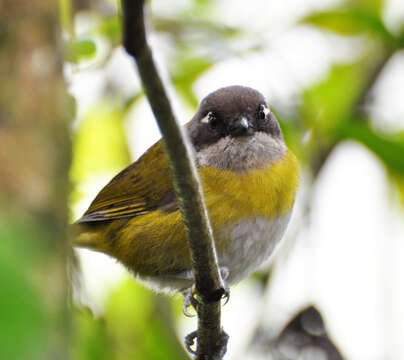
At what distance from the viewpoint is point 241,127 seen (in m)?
4.02

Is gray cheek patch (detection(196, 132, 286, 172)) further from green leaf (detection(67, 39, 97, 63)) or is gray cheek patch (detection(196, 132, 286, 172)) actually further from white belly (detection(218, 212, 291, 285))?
green leaf (detection(67, 39, 97, 63))

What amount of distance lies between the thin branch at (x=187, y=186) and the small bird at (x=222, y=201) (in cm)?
93

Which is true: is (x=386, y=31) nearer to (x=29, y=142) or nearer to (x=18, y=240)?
(x=29, y=142)

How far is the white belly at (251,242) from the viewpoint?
3.87 meters

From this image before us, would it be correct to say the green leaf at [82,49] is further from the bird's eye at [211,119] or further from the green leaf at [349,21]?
the green leaf at [349,21]

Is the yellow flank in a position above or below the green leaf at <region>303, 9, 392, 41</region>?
below

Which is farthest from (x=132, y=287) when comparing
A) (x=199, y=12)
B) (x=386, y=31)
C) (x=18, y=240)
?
(x=18, y=240)

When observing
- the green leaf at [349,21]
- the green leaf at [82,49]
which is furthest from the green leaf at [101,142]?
the green leaf at [349,21]

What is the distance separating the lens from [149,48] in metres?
1.41

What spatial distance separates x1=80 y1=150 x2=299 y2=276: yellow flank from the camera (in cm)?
390

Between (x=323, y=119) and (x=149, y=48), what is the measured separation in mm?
3649

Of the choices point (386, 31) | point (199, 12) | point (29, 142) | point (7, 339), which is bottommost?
point (7, 339)

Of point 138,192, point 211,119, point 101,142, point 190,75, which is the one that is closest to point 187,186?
point 211,119

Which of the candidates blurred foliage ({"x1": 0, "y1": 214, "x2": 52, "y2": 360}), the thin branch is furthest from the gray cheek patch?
blurred foliage ({"x1": 0, "y1": 214, "x2": 52, "y2": 360})
